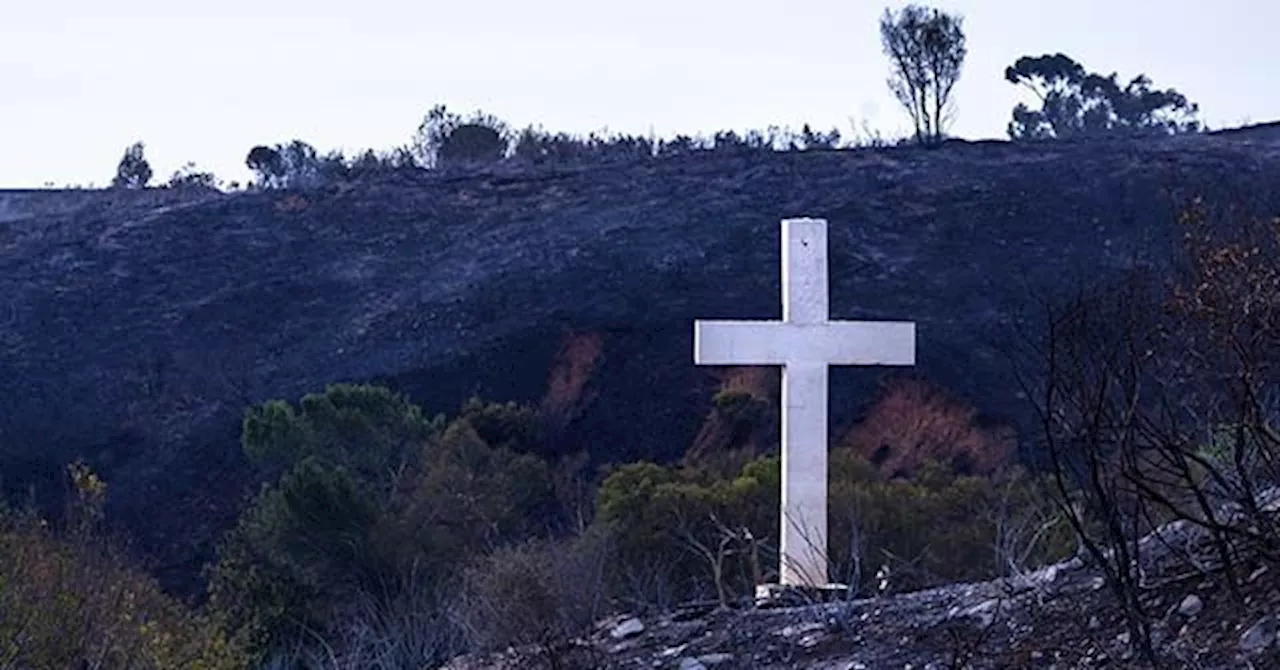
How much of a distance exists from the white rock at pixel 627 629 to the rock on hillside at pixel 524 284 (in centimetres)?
2156

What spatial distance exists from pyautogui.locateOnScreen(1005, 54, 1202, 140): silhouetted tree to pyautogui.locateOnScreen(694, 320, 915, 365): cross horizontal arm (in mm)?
40235

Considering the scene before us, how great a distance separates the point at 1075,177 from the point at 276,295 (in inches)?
511

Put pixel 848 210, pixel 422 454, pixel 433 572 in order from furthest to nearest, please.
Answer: pixel 848 210
pixel 422 454
pixel 433 572

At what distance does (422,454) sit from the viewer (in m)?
28.8

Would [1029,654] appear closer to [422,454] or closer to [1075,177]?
[422,454]

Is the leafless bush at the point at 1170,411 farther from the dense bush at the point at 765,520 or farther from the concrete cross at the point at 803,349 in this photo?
the dense bush at the point at 765,520

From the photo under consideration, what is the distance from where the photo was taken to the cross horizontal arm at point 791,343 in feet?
47.0

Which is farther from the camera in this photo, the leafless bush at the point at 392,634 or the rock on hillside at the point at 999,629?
the leafless bush at the point at 392,634

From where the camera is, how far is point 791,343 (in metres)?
14.3

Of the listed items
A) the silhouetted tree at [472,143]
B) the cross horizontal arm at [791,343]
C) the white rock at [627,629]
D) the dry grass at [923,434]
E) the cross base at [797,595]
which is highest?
the silhouetted tree at [472,143]

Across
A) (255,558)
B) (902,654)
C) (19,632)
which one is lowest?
(255,558)

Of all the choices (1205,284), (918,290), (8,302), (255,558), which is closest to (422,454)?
(255,558)

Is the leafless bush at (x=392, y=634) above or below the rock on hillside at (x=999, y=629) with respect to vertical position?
below

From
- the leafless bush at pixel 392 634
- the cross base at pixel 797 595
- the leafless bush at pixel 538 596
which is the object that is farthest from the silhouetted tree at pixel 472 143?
the cross base at pixel 797 595
